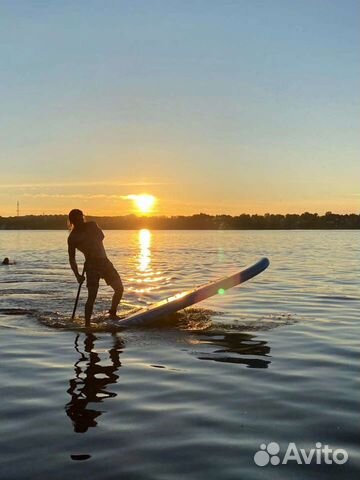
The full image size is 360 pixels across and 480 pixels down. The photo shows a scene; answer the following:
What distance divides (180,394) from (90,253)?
5581mm

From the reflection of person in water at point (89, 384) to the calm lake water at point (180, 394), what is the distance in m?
0.02

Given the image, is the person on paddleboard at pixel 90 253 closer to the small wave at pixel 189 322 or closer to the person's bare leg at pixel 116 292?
the person's bare leg at pixel 116 292

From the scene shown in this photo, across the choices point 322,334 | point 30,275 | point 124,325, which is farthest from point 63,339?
point 30,275

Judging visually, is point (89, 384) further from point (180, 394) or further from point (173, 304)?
point (173, 304)

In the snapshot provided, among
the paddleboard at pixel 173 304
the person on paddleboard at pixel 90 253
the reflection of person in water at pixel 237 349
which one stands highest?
the person on paddleboard at pixel 90 253

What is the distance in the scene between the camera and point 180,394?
696 centimetres

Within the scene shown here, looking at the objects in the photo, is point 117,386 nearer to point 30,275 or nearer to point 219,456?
point 219,456

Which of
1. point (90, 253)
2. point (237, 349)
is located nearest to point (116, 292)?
point (90, 253)

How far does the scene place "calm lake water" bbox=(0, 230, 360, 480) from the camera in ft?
16.3

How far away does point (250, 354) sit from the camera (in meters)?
9.23

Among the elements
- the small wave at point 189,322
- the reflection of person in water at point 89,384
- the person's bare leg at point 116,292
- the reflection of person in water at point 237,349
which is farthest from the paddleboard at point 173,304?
the reflection of person in water at point 89,384

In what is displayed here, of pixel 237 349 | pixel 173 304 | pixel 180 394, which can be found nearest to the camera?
pixel 180 394

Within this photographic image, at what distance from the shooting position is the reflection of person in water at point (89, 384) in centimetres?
610

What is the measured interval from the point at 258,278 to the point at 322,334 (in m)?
12.0
